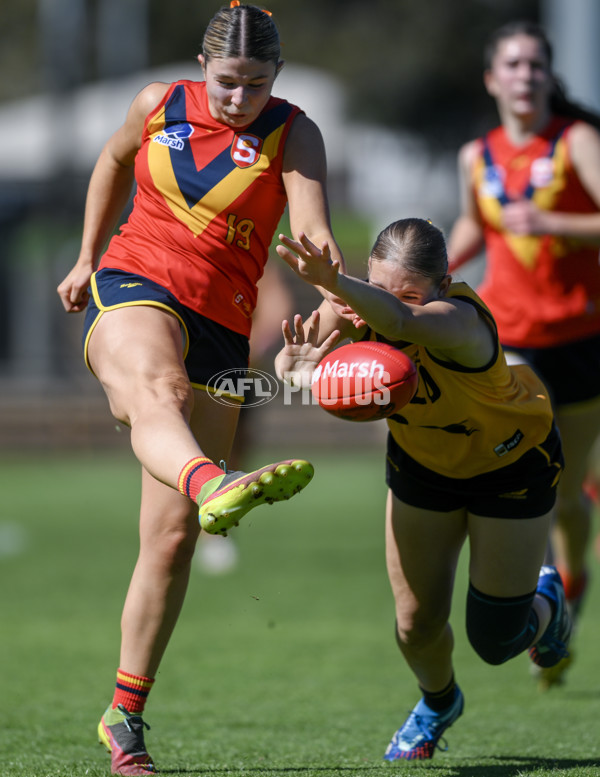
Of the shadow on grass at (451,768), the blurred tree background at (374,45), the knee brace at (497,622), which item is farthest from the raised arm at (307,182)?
the blurred tree background at (374,45)

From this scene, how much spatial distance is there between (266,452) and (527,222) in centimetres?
1263

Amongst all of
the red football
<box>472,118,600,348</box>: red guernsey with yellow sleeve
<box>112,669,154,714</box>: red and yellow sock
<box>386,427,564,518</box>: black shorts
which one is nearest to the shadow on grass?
<box>112,669,154,714</box>: red and yellow sock

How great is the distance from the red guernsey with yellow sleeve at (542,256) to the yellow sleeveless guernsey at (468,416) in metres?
1.58

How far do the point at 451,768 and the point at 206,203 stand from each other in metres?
2.05

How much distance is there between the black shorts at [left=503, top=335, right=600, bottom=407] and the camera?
18.5ft

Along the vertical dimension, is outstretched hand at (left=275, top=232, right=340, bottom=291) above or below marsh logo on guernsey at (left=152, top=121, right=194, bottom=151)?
below

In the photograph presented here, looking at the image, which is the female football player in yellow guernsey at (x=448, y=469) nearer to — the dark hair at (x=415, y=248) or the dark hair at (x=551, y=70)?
the dark hair at (x=415, y=248)

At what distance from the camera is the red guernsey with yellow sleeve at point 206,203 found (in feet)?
13.0

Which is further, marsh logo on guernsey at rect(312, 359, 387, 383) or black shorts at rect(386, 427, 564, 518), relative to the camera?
black shorts at rect(386, 427, 564, 518)

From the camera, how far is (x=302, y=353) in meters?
3.75

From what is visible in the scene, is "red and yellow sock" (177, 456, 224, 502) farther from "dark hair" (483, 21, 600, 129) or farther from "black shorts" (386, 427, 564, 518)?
"dark hair" (483, 21, 600, 129)

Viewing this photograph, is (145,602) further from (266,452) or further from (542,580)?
(266,452)

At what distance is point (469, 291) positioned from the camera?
12.8 ft

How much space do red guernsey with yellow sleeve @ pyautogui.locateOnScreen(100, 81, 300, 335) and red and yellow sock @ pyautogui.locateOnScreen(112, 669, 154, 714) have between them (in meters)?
1.20
